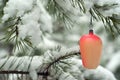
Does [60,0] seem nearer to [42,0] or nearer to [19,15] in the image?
[42,0]

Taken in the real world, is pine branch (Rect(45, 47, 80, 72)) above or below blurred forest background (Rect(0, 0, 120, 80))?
below

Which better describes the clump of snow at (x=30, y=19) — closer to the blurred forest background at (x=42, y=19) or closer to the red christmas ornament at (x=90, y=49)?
the blurred forest background at (x=42, y=19)

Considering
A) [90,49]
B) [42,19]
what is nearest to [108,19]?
[90,49]

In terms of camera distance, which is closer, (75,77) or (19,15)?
(19,15)

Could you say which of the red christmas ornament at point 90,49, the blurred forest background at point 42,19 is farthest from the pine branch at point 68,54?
the red christmas ornament at point 90,49

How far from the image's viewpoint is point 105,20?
3.46 feet

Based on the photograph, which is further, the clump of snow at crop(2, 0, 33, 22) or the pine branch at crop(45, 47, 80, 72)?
the pine branch at crop(45, 47, 80, 72)

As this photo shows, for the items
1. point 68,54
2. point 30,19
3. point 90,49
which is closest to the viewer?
point 30,19

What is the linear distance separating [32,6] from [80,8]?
21cm

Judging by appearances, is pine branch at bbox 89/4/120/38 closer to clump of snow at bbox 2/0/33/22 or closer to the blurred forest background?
the blurred forest background

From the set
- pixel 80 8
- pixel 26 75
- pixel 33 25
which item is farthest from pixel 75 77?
pixel 33 25

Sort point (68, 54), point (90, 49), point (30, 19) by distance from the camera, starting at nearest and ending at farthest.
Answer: point (30, 19) < point (90, 49) < point (68, 54)

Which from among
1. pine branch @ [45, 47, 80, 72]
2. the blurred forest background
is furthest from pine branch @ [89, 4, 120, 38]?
pine branch @ [45, 47, 80, 72]

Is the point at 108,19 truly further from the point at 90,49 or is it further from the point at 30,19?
the point at 30,19
